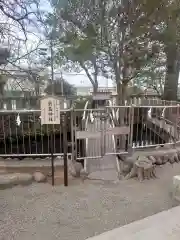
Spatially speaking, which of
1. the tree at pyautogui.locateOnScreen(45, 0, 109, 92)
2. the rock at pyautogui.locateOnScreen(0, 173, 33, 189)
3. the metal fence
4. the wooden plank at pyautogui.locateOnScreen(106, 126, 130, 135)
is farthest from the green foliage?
the rock at pyautogui.locateOnScreen(0, 173, 33, 189)

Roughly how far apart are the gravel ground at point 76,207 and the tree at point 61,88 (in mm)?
4922

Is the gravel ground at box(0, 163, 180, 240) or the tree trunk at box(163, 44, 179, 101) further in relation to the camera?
the tree trunk at box(163, 44, 179, 101)

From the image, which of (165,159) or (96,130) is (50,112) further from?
(165,159)

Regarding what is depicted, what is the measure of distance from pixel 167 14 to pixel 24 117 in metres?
4.14

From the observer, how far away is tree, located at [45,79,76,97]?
771 centimetres

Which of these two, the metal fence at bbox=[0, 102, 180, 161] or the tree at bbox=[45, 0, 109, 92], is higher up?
the tree at bbox=[45, 0, 109, 92]

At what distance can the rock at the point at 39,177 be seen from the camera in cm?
333

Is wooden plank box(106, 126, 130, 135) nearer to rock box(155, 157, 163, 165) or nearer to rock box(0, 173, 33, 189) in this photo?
rock box(155, 157, 163, 165)

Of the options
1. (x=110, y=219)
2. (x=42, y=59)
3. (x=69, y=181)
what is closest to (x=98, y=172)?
(x=69, y=181)

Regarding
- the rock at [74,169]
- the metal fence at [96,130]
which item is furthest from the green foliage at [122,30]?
the rock at [74,169]

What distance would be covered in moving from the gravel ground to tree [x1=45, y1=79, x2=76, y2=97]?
16.1 feet

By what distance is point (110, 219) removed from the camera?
7.91ft

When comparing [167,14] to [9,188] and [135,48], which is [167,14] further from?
[9,188]

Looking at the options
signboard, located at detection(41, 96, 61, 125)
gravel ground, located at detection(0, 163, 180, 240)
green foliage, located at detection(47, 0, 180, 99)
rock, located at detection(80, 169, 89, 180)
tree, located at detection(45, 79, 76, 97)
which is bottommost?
gravel ground, located at detection(0, 163, 180, 240)
